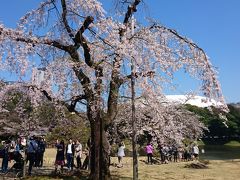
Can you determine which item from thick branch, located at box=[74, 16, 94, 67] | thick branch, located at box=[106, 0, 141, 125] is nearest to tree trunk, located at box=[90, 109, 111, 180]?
thick branch, located at box=[106, 0, 141, 125]

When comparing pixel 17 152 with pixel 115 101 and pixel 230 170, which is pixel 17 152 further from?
pixel 230 170

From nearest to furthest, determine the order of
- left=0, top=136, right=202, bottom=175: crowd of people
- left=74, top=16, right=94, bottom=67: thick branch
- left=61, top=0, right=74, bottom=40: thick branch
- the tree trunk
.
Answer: left=74, top=16, right=94, bottom=67: thick branch → left=61, top=0, right=74, bottom=40: thick branch → the tree trunk → left=0, top=136, right=202, bottom=175: crowd of people

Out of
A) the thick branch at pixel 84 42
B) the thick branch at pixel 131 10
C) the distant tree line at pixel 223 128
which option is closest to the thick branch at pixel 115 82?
the thick branch at pixel 131 10

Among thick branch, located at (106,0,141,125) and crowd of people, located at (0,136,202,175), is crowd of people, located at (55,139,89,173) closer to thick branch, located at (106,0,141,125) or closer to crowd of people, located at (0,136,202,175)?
crowd of people, located at (0,136,202,175)

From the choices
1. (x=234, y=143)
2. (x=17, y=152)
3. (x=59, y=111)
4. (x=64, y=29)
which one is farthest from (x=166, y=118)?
(x=234, y=143)

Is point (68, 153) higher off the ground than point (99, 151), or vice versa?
point (68, 153)

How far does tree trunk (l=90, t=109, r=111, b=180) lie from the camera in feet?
45.9

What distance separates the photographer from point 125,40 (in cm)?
1293

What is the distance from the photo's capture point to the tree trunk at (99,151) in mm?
13984

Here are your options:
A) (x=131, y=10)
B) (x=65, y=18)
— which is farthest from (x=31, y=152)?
(x=131, y=10)

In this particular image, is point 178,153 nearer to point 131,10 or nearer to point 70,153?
point 70,153

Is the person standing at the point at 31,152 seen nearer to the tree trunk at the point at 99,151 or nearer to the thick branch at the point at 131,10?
the tree trunk at the point at 99,151

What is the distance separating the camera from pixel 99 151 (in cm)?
1402

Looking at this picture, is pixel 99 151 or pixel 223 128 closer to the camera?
pixel 99 151
